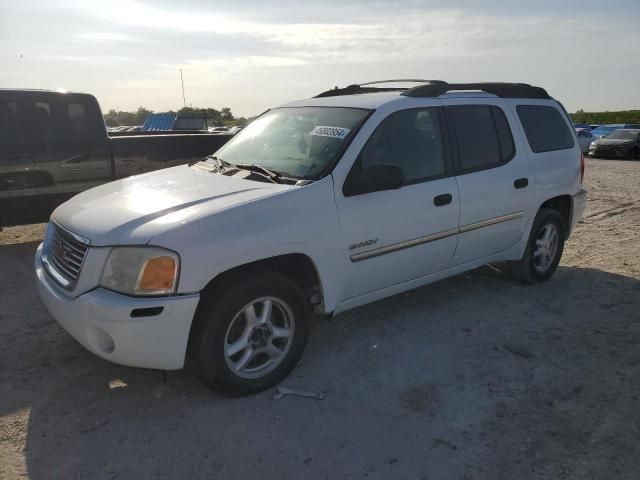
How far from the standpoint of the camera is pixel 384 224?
149 inches

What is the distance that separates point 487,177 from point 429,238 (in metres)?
0.87

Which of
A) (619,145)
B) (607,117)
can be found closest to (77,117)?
(619,145)

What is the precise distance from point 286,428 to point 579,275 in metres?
4.07

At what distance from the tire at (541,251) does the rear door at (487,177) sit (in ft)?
0.94

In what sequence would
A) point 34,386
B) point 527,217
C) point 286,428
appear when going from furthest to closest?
point 527,217 → point 34,386 → point 286,428

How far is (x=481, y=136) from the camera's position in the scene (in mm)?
4598

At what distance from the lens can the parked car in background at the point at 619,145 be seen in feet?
70.0

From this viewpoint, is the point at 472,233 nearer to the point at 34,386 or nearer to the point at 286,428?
the point at 286,428

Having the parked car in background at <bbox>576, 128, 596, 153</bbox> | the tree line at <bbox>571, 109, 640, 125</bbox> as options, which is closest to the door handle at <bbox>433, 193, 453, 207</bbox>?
the parked car in background at <bbox>576, 128, 596, 153</bbox>

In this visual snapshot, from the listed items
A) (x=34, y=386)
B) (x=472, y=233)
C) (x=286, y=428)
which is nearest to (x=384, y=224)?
(x=472, y=233)

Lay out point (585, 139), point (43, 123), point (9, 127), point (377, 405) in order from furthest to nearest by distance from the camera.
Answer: point (585, 139), point (43, 123), point (9, 127), point (377, 405)

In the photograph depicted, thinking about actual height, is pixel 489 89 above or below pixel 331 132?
above

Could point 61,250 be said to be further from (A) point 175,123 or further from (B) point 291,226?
(A) point 175,123

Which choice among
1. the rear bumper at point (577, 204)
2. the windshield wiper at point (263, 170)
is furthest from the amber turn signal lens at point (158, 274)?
the rear bumper at point (577, 204)
